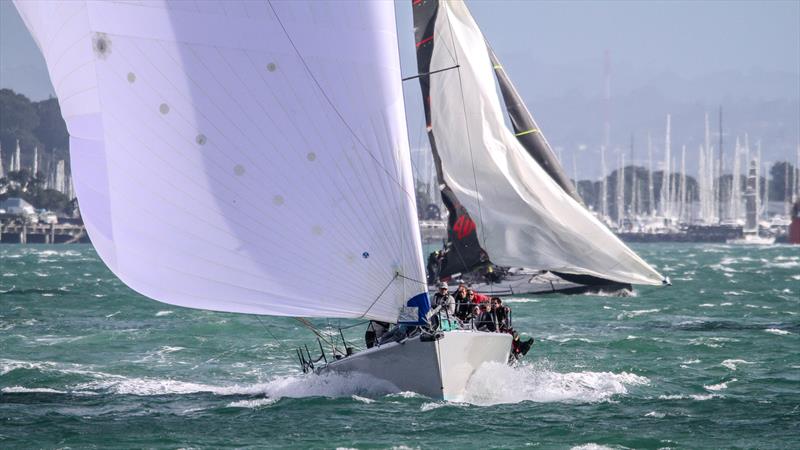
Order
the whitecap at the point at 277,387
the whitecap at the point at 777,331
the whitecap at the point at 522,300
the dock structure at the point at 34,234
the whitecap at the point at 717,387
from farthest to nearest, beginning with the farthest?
the dock structure at the point at 34,234
the whitecap at the point at 522,300
the whitecap at the point at 777,331
the whitecap at the point at 717,387
the whitecap at the point at 277,387

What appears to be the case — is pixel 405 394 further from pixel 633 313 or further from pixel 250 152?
pixel 633 313

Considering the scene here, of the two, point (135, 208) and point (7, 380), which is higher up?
point (135, 208)

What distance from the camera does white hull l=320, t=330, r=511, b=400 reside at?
2503cm

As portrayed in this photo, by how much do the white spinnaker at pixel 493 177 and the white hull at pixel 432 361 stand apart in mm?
19104

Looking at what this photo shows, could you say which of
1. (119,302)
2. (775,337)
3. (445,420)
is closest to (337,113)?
(445,420)

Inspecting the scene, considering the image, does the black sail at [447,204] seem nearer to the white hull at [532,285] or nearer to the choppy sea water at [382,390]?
the choppy sea water at [382,390]

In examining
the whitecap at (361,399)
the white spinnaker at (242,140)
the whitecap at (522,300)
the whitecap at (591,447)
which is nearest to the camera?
the whitecap at (591,447)

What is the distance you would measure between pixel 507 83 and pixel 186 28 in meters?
27.8

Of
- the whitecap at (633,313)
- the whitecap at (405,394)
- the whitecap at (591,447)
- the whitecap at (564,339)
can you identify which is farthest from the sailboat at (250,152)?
the whitecap at (633,313)

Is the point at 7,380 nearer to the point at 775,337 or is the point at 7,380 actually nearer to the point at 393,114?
the point at 393,114

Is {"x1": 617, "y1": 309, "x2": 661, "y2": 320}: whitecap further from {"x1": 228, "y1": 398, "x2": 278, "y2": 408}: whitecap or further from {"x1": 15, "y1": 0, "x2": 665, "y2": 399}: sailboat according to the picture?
{"x1": 15, "y1": 0, "x2": 665, "y2": 399}: sailboat

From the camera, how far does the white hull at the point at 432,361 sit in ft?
82.1

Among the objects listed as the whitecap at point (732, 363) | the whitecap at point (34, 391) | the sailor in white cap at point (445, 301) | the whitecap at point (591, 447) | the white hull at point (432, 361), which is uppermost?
the sailor in white cap at point (445, 301)

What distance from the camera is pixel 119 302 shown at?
5662 centimetres
